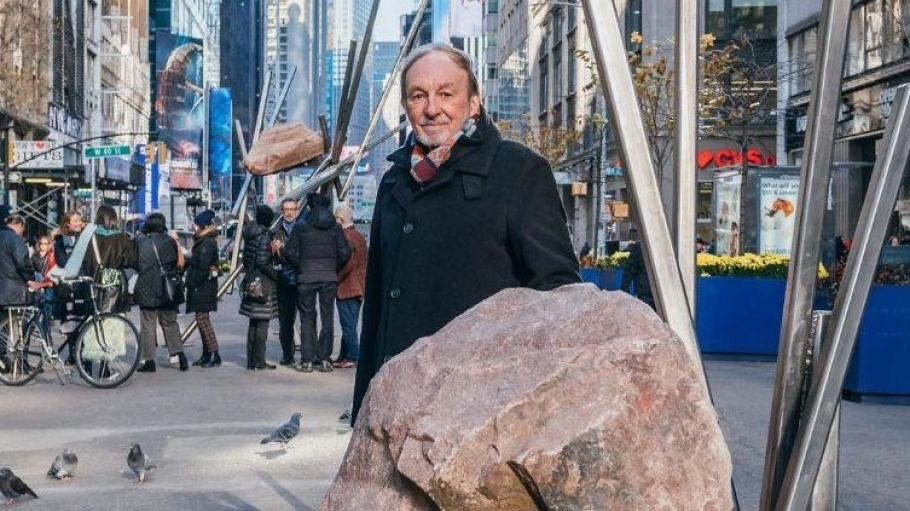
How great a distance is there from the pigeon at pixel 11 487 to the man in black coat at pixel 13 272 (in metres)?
6.18

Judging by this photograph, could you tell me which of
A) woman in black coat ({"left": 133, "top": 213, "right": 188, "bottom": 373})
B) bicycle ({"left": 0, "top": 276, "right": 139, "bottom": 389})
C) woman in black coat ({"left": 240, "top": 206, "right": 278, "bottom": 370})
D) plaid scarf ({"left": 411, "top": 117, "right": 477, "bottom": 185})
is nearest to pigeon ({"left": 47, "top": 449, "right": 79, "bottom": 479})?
plaid scarf ({"left": 411, "top": 117, "right": 477, "bottom": 185})

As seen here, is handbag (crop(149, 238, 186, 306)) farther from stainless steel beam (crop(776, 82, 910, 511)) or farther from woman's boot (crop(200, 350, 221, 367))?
stainless steel beam (crop(776, 82, 910, 511))

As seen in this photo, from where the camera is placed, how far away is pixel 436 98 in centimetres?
397

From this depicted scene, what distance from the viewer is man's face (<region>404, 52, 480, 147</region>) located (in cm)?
396

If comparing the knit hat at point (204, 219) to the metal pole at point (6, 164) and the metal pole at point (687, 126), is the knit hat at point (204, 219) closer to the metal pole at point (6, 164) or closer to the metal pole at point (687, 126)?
the metal pole at point (687, 126)

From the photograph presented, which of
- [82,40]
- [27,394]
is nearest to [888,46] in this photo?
[27,394]

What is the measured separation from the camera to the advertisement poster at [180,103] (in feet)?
231

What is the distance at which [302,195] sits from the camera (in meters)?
17.0

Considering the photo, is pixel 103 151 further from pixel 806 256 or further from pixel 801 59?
pixel 806 256

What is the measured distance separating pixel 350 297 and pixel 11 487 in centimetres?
806

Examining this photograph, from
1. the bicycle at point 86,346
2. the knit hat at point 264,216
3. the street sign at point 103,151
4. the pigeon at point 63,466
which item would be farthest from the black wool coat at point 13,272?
the street sign at point 103,151

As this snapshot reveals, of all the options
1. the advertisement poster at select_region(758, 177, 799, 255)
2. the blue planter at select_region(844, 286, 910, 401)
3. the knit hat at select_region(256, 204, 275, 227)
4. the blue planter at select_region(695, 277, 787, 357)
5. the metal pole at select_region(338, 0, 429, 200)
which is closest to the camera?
the blue planter at select_region(844, 286, 910, 401)

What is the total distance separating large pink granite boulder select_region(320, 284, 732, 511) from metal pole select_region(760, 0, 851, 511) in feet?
2.02

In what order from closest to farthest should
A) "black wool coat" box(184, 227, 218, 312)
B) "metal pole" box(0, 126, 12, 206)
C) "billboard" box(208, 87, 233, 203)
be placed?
1. "black wool coat" box(184, 227, 218, 312)
2. "metal pole" box(0, 126, 12, 206)
3. "billboard" box(208, 87, 233, 203)
